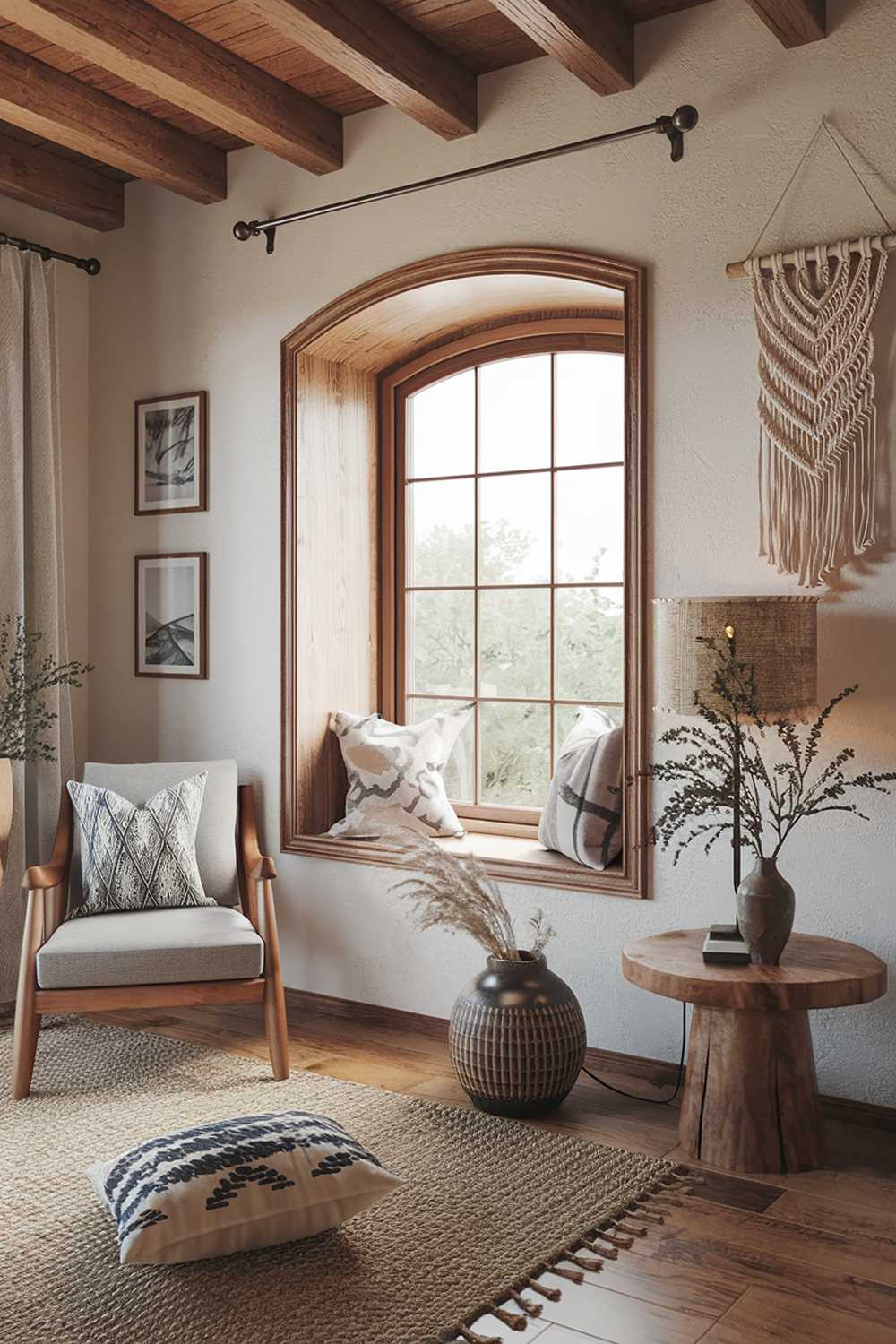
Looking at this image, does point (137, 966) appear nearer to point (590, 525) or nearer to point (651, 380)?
point (590, 525)

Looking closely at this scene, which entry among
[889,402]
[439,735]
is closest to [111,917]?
[439,735]

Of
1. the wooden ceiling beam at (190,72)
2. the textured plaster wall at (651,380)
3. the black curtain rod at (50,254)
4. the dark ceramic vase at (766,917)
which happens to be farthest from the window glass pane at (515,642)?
the black curtain rod at (50,254)

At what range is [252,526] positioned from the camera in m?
4.11

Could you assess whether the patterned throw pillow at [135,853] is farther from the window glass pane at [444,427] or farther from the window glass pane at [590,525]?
the window glass pane at [444,427]

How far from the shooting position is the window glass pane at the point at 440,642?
4.21 meters

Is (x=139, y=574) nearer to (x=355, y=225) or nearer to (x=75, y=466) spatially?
(x=75, y=466)

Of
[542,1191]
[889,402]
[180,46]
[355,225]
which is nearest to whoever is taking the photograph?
[542,1191]

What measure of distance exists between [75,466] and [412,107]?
187 centimetres

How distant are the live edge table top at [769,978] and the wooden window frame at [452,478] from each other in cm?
125

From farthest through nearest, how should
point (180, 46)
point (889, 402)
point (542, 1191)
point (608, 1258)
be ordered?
point (180, 46) < point (889, 402) < point (542, 1191) < point (608, 1258)

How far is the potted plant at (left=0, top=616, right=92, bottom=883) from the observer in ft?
13.0

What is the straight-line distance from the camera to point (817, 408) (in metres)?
2.99

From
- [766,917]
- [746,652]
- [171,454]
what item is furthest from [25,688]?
[766,917]

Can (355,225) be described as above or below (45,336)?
above
